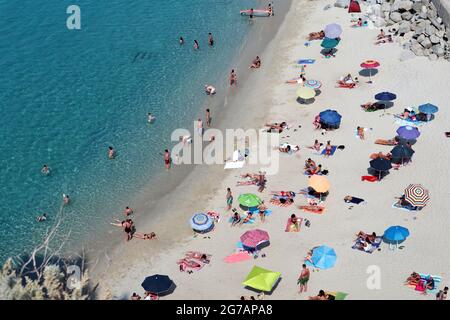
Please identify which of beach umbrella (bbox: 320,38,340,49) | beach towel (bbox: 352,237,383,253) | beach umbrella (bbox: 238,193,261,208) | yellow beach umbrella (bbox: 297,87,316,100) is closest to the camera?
beach towel (bbox: 352,237,383,253)

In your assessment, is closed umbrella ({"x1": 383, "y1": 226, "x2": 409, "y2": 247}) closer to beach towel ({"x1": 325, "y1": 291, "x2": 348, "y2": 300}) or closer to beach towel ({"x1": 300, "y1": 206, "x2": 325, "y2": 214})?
beach towel ({"x1": 325, "y1": 291, "x2": 348, "y2": 300})

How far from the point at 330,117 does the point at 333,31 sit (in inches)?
494

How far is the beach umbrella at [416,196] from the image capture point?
3002cm

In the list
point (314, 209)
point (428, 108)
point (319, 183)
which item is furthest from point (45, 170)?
point (428, 108)

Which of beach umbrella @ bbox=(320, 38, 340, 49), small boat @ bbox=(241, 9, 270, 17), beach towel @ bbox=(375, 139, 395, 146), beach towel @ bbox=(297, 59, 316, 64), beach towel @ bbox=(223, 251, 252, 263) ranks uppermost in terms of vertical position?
beach umbrella @ bbox=(320, 38, 340, 49)

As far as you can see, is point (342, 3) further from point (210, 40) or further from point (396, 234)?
point (396, 234)

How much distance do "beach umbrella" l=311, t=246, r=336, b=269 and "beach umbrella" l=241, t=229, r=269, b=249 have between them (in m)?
2.53

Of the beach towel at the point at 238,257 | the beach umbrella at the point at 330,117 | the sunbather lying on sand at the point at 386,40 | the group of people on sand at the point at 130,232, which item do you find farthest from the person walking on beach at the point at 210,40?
the beach towel at the point at 238,257

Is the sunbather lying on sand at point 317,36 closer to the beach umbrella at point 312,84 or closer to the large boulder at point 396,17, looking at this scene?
the large boulder at point 396,17

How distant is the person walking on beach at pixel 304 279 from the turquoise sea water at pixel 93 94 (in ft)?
41.5

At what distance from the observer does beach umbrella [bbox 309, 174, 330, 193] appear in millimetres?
31703

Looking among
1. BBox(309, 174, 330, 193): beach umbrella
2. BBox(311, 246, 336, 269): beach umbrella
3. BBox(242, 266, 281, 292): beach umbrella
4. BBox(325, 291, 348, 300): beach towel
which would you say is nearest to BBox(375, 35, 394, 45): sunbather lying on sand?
BBox(309, 174, 330, 193): beach umbrella

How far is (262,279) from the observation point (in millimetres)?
26562
